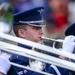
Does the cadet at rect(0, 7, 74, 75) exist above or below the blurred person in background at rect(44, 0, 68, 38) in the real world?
above

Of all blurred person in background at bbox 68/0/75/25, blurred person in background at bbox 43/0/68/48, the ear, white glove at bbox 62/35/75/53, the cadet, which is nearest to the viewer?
white glove at bbox 62/35/75/53

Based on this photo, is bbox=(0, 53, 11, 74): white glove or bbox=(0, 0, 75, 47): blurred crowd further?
bbox=(0, 0, 75, 47): blurred crowd

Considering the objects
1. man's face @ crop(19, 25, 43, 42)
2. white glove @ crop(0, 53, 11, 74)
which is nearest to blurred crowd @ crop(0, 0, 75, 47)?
man's face @ crop(19, 25, 43, 42)

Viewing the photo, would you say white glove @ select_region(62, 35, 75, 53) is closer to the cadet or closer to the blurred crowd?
the cadet

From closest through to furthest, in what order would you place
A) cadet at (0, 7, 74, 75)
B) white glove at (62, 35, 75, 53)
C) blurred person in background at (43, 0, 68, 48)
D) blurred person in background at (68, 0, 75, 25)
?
white glove at (62, 35, 75, 53) < cadet at (0, 7, 74, 75) < blurred person in background at (43, 0, 68, 48) < blurred person in background at (68, 0, 75, 25)

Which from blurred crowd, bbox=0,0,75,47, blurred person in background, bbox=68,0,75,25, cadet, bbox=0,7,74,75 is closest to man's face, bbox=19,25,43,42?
cadet, bbox=0,7,74,75

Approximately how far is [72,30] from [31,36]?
0.34 m

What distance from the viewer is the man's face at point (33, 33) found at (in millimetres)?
3209

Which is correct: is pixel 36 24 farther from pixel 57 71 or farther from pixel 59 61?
pixel 59 61

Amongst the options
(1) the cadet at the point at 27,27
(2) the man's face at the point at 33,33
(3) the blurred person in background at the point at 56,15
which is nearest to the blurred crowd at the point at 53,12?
(3) the blurred person in background at the point at 56,15

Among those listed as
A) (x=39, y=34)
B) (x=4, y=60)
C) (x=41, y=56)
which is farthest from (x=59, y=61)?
(x=39, y=34)

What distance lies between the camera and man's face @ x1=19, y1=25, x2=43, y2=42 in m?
3.21

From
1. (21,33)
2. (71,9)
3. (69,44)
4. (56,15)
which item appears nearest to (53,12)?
(56,15)

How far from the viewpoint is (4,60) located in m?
2.35
